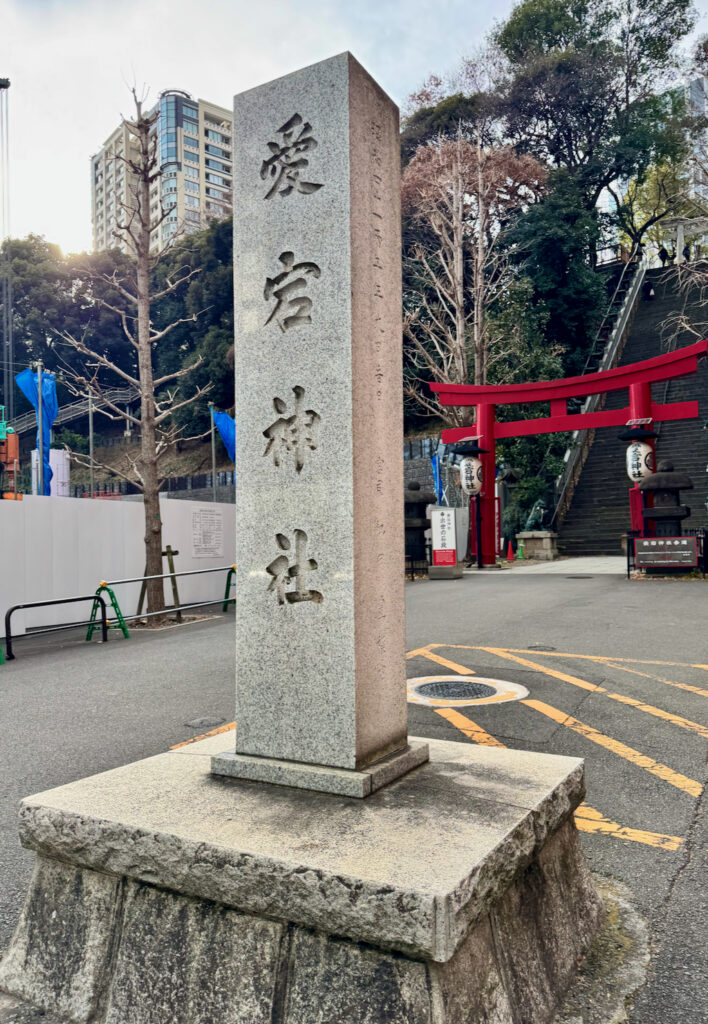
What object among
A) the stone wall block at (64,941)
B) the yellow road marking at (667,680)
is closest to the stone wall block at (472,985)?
the stone wall block at (64,941)

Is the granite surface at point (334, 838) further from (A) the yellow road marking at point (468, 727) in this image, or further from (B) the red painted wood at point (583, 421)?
(B) the red painted wood at point (583, 421)

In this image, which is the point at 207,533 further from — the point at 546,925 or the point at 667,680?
the point at 546,925

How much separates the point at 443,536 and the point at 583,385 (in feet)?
20.8

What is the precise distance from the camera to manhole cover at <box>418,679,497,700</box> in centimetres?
613

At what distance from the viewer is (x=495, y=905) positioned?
208 centimetres

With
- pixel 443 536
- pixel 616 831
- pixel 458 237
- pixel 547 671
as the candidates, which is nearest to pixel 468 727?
pixel 616 831

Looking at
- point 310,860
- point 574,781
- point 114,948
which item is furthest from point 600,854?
point 114,948

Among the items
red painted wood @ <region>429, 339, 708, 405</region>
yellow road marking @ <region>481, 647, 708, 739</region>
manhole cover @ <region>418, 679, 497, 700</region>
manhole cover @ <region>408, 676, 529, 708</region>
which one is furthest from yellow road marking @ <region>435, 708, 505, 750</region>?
red painted wood @ <region>429, 339, 708, 405</region>

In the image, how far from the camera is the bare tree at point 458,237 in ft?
75.5

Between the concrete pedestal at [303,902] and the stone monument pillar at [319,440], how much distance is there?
0.23 m

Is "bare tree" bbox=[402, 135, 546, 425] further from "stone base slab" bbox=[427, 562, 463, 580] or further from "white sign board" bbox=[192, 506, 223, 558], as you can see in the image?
"white sign board" bbox=[192, 506, 223, 558]

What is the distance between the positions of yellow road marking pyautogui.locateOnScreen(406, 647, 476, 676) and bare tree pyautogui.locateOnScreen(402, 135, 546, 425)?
15.4m

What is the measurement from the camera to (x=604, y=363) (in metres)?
30.8

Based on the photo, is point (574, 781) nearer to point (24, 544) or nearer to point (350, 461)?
point (350, 461)
